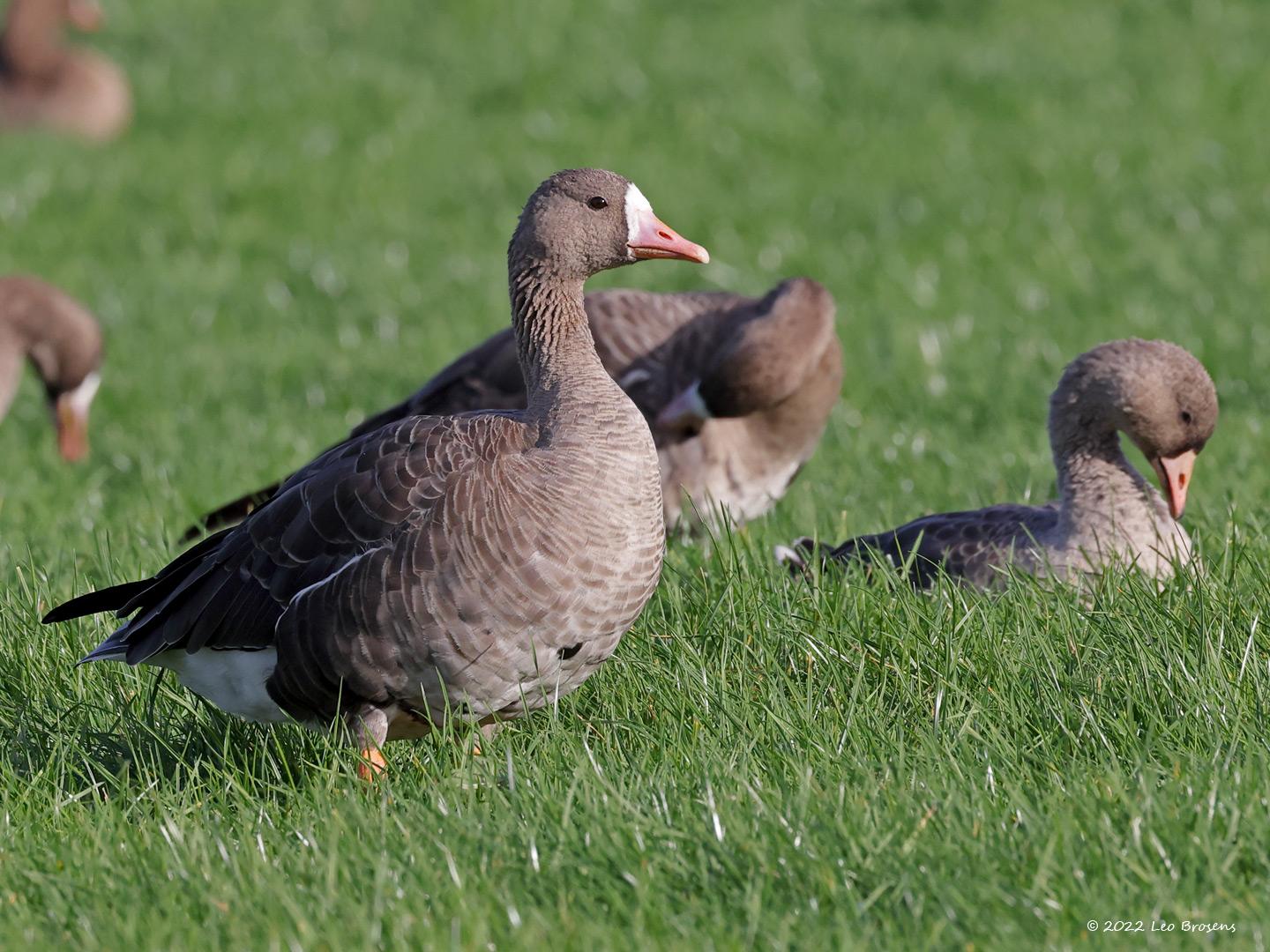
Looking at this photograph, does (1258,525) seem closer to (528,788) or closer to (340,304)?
(528,788)

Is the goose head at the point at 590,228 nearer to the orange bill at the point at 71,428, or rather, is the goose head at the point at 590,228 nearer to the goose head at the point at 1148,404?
the goose head at the point at 1148,404

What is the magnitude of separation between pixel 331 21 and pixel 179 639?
48.7 feet

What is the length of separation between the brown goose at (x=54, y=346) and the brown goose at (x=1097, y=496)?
524 centimetres

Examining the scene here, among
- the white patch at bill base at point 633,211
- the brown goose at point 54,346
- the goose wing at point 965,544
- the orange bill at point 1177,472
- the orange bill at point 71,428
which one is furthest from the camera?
the brown goose at point 54,346

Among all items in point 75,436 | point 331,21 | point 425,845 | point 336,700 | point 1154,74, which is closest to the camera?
point 425,845

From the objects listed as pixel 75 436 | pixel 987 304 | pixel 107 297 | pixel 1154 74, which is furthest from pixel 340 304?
pixel 1154 74

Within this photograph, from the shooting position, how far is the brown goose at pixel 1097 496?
5559 millimetres

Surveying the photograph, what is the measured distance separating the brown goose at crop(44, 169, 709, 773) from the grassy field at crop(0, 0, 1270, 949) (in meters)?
0.22

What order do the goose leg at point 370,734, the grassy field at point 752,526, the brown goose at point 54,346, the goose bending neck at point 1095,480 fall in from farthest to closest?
the brown goose at point 54,346 → the goose bending neck at point 1095,480 → the goose leg at point 370,734 → the grassy field at point 752,526

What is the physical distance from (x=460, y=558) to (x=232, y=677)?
875 millimetres

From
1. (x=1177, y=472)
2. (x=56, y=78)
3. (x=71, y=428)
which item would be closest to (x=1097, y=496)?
(x=1177, y=472)

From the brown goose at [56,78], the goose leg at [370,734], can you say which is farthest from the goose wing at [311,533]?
the brown goose at [56,78]

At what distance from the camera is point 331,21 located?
722 inches

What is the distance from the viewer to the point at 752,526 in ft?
22.4
